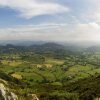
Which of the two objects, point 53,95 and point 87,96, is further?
point 53,95

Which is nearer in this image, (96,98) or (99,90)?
(96,98)

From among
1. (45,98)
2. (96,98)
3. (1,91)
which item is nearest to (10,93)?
(1,91)

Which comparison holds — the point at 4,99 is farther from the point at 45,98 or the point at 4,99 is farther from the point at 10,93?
the point at 45,98

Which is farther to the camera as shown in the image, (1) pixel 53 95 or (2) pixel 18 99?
(1) pixel 53 95

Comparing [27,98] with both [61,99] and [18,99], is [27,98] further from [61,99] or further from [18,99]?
[61,99]

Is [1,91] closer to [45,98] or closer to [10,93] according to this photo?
[10,93]

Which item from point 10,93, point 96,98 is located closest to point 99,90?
point 96,98

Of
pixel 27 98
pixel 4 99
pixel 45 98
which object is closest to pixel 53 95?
pixel 45 98
